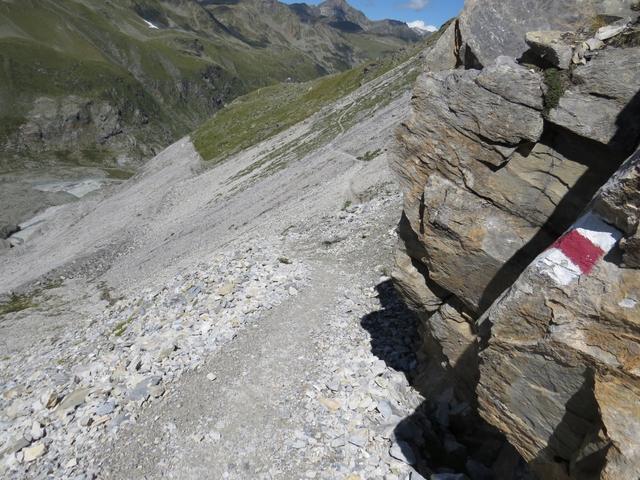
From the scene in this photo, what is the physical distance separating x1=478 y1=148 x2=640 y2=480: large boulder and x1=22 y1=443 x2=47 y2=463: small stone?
15.2 meters

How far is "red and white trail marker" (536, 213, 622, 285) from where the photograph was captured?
8.07 meters

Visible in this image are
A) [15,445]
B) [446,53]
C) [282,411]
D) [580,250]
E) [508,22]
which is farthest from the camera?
[15,445]

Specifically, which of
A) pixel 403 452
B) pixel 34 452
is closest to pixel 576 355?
pixel 403 452

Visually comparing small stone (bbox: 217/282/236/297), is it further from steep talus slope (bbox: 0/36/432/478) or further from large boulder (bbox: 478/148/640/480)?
large boulder (bbox: 478/148/640/480)

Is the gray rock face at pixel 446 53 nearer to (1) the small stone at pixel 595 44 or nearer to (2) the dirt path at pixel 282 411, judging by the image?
(1) the small stone at pixel 595 44

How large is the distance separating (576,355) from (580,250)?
6.00 ft

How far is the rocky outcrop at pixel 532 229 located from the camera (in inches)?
310

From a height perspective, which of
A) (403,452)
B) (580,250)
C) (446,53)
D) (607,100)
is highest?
(446,53)

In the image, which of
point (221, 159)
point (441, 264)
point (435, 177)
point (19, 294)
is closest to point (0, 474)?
point (441, 264)

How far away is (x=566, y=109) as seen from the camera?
36.2 feet

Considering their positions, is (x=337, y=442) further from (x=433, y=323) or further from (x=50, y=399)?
(x=50, y=399)

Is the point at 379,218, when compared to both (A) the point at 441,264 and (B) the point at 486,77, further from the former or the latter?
(B) the point at 486,77

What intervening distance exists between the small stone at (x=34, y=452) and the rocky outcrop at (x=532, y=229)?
13.7 m

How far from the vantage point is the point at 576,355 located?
27.0 feet
